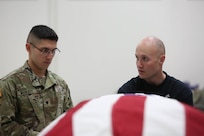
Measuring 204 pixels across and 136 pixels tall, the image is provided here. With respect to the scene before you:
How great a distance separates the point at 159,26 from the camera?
8.94ft

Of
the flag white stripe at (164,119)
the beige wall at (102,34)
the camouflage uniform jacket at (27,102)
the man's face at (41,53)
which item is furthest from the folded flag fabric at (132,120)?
the beige wall at (102,34)

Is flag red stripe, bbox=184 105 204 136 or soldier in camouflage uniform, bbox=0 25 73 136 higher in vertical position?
flag red stripe, bbox=184 105 204 136

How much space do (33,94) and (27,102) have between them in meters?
0.06

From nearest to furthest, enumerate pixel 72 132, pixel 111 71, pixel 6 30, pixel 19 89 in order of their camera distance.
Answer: pixel 72 132
pixel 19 89
pixel 6 30
pixel 111 71

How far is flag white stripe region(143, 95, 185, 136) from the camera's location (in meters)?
0.66

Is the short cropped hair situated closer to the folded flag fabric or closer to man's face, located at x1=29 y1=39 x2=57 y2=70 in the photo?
man's face, located at x1=29 y1=39 x2=57 y2=70

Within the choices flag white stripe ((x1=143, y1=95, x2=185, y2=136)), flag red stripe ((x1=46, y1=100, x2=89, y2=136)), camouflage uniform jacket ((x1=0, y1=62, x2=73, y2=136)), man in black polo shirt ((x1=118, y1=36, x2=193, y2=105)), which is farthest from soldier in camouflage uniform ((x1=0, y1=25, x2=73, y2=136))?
flag white stripe ((x1=143, y1=95, x2=185, y2=136))

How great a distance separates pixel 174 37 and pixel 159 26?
0.19 metres

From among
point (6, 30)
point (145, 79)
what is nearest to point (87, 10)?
point (6, 30)

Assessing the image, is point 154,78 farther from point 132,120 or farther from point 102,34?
point 132,120

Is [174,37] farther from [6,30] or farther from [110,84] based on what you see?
[6,30]

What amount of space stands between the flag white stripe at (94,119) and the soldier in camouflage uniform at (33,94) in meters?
0.82

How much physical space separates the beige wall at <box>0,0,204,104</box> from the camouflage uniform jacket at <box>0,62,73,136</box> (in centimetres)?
89

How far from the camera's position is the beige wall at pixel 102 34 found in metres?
2.50
